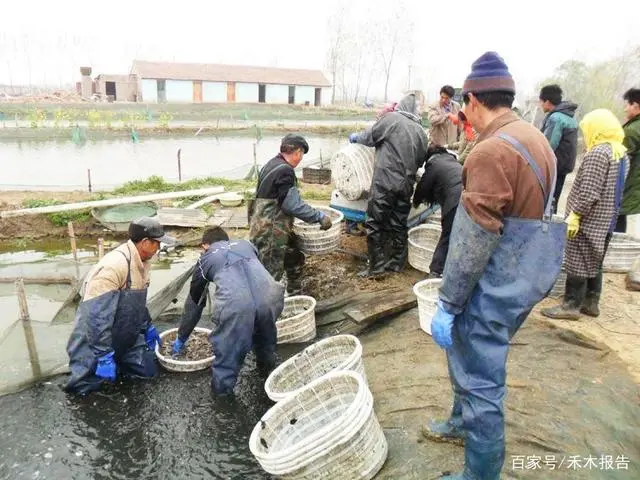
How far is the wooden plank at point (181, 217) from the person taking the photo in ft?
31.0

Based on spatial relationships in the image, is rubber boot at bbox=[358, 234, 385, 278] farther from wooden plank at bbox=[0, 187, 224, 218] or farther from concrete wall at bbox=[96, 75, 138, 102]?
concrete wall at bbox=[96, 75, 138, 102]

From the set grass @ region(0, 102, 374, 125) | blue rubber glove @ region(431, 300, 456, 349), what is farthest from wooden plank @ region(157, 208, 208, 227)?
grass @ region(0, 102, 374, 125)

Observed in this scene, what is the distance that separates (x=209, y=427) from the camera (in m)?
3.76

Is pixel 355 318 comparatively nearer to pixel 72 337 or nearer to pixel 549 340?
pixel 549 340

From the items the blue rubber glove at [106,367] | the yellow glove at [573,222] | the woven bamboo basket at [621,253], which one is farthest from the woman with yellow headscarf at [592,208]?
the blue rubber glove at [106,367]

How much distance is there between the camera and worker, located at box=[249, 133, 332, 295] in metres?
5.07

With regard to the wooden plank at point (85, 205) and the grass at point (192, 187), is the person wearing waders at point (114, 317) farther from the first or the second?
the grass at point (192, 187)

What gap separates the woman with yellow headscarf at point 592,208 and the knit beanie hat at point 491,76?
2.23 m

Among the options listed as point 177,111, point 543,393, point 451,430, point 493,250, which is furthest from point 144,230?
point 177,111

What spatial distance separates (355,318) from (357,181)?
67.3 inches

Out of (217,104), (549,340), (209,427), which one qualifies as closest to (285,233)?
(209,427)

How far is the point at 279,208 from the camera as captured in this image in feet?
17.2

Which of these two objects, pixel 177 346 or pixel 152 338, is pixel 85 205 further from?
pixel 177 346

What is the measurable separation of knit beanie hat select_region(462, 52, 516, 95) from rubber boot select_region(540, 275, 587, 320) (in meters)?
2.78
